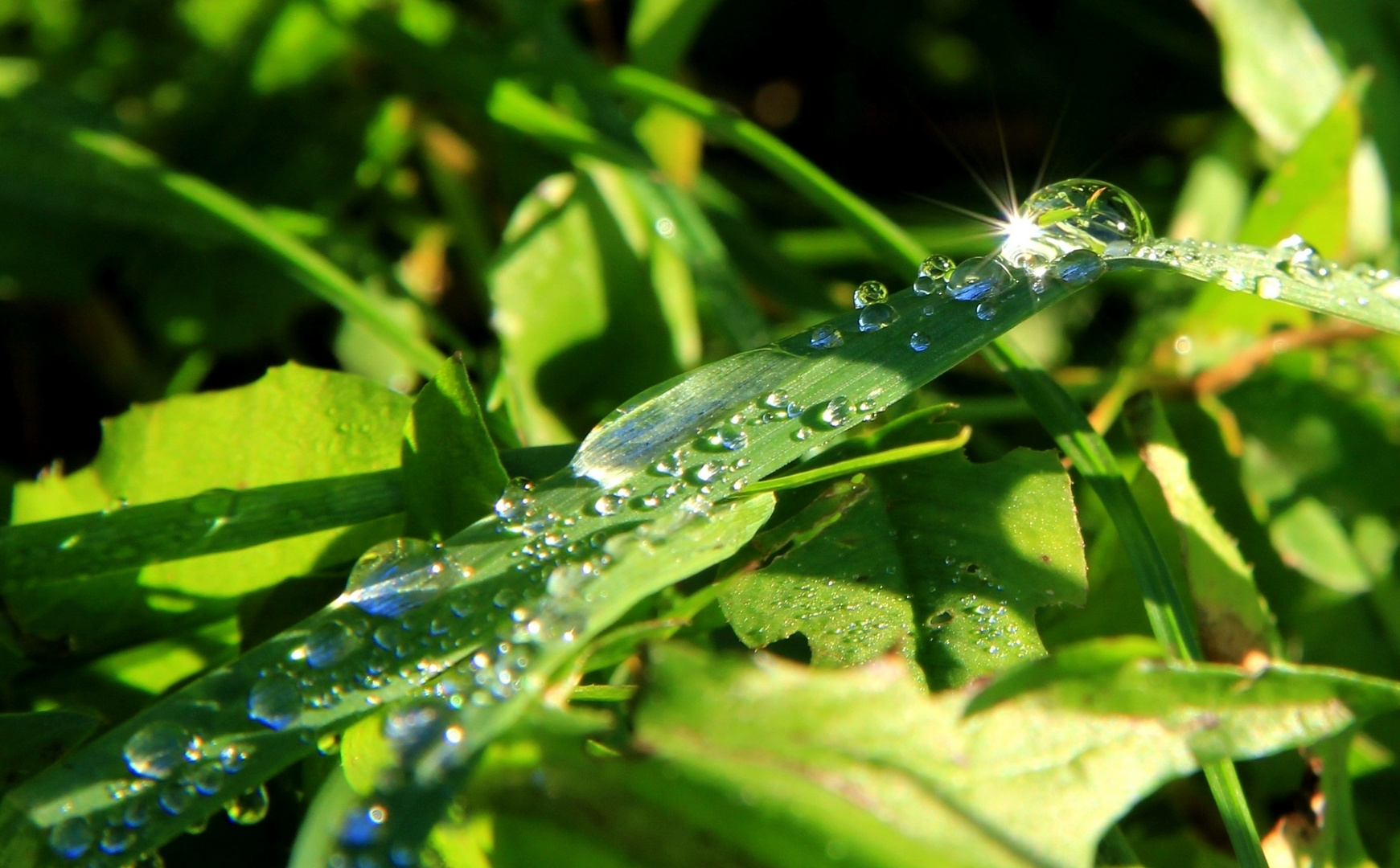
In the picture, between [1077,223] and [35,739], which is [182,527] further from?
[1077,223]

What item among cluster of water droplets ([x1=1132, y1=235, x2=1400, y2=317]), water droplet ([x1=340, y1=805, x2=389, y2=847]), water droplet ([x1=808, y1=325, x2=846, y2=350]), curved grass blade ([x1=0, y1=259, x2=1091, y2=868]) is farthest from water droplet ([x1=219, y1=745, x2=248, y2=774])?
cluster of water droplets ([x1=1132, y1=235, x2=1400, y2=317])

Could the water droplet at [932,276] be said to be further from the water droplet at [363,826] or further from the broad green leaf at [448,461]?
the water droplet at [363,826]

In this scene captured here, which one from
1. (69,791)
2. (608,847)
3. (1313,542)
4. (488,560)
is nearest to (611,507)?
(488,560)

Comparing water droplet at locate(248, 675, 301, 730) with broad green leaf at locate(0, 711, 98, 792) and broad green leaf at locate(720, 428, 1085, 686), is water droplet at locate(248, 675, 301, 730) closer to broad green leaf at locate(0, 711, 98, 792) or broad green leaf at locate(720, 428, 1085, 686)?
broad green leaf at locate(0, 711, 98, 792)

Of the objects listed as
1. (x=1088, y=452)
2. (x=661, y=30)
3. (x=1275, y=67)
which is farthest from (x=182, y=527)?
(x=1275, y=67)

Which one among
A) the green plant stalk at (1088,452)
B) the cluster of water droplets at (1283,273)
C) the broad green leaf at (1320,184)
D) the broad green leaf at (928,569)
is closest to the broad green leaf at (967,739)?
the green plant stalk at (1088,452)

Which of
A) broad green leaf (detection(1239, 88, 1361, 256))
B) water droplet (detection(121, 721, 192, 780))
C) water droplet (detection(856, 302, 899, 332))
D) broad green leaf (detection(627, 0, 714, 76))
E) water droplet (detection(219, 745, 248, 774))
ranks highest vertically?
broad green leaf (detection(627, 0, 714, 76))

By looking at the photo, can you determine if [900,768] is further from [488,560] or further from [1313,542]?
[1313,542]
